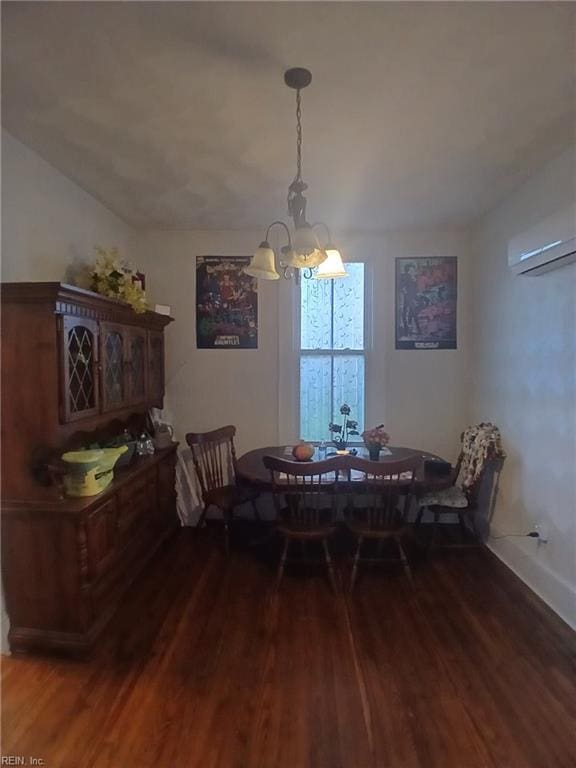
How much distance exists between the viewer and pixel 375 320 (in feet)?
11.7

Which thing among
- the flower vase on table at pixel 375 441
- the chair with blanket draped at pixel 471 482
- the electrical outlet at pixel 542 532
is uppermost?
the flower vase on table at pixel 375 441

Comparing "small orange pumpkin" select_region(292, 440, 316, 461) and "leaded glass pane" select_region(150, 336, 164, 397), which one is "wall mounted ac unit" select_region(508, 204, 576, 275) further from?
"leaded glass pane" select_region(150, 336, 164, 397)

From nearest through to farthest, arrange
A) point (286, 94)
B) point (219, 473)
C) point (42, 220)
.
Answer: point (286, 94)
point (42, 220)
point (219, 473)

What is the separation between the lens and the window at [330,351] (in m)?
3.60

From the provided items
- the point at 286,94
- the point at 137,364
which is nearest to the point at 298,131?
the point at 286,94

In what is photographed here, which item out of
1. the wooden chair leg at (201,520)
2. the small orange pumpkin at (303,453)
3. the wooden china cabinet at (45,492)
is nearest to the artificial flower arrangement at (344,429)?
the small orange pumpkin at (303,453)

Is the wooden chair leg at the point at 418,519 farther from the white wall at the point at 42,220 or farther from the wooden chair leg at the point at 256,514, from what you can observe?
the white wall at the point at 42,220

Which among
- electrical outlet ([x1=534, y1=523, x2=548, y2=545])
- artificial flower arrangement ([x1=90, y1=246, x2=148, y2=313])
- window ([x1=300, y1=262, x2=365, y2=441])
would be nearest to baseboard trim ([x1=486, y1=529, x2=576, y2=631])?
electrical outlet ([x1=534, y1=523, x2=548, y2=545])

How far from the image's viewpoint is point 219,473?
3.43 meters

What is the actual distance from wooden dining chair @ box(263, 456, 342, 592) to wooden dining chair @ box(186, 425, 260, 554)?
0.42 m

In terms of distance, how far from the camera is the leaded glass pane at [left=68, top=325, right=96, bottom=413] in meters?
2.12

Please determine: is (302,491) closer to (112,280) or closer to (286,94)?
(112,280)

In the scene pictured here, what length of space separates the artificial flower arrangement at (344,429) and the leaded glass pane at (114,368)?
1606 mm

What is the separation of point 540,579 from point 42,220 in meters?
3.64
